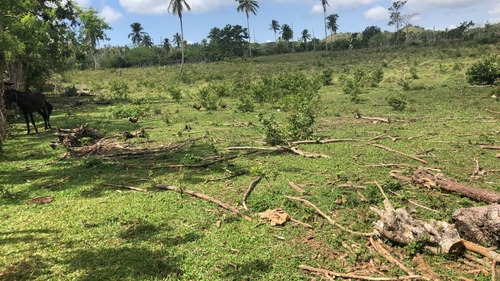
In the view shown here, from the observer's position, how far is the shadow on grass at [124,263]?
13.6ft

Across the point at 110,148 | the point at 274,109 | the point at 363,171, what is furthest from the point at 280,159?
the point at 274,109

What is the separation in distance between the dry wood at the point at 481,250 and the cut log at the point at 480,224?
0.14 m

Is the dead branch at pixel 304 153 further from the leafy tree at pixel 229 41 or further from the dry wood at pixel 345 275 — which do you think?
the leafy tree at pixel 229 41

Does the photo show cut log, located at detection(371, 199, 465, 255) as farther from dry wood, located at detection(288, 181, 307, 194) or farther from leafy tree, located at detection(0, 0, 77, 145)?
leafy tree, located at detection(0, 0, 77, 145)

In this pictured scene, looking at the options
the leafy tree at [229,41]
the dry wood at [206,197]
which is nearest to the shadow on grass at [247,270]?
the dry wood at [206,197]

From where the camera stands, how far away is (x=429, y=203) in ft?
18.6

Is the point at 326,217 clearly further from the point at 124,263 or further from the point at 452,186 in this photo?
the point at 124,263

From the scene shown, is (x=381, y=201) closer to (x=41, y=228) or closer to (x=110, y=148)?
(x=41, y=228)

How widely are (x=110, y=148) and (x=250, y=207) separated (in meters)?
5.62

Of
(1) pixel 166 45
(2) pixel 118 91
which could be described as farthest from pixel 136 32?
(2) pixel 118 91

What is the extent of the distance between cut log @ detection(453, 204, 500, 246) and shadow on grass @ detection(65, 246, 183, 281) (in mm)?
3750

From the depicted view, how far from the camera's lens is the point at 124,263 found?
440 centimetres

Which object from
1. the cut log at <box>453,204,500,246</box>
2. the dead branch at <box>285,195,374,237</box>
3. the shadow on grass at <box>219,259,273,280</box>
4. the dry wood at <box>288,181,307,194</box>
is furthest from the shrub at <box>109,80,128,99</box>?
the cut log at <box>453,204,500,246</box>

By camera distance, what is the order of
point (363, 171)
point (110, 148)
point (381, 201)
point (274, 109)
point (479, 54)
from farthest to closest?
point (479, 54) → point (274, 109) → point (110, 148) → point (363, 171) → point (381, 201)
